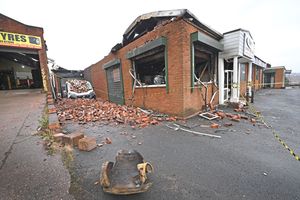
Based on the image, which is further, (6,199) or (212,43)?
(212,43)

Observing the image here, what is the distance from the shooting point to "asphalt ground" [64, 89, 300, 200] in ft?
6.33

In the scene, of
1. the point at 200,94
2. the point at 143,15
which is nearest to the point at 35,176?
the point at 200,94

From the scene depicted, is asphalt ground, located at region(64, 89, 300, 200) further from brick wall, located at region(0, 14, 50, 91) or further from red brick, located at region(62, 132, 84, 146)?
brick wall, located at region(0, 14, 50, 91)

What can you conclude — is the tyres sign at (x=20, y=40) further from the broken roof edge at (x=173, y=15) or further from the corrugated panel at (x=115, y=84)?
the broken roof edge at (x=173, y=15)

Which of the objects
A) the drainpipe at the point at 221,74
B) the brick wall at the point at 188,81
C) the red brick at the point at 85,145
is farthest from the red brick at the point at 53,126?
the drainpipe at the point at 221,74

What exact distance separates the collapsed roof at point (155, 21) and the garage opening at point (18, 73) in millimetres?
13356

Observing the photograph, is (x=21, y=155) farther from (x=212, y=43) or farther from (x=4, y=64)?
(x=4, y=64)

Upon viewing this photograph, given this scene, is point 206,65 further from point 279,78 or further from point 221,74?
point 279,78

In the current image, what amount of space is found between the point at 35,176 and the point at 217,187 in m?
2.68

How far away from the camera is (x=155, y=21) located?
24.4 feet

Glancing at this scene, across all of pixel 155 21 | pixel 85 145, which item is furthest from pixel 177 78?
pixel 85 145

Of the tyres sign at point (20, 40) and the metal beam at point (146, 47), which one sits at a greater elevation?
the tyres sign at point (20, 40)

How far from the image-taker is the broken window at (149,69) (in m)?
7.18

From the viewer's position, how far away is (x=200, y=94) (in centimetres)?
648
